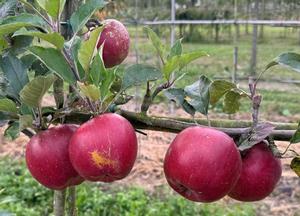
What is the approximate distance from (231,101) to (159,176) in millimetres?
3140

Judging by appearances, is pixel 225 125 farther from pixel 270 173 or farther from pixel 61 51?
pixel 61 51

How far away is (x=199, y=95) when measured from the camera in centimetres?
65

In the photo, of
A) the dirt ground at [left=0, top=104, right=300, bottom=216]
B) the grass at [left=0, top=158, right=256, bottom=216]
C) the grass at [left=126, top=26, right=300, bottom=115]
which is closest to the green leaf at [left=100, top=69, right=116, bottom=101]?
the dirt ground at [left=0, top=104, right=300, bottom=216]

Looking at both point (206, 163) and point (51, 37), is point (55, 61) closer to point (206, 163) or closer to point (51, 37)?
point (51, 37)

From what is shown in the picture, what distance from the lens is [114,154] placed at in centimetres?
55

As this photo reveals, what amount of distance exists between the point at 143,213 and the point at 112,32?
2.29m

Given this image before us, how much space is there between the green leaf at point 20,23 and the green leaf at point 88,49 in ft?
0.25

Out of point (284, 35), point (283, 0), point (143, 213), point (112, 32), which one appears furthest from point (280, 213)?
point (284, 35)

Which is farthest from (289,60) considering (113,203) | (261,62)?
(261,62)

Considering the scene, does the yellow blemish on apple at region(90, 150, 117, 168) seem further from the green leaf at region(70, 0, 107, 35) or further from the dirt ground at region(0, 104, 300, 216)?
the dirt ground at region(0, 104, 300, 216)

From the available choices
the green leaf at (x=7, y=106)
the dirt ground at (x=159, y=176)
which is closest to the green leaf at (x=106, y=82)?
the green leaf at (x=7, y=106)

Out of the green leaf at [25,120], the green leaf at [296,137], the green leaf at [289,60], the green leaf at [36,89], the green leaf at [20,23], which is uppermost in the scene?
the green leaf at [20,23]

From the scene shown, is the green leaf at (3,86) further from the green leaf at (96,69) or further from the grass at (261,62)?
the grass at (261,62)

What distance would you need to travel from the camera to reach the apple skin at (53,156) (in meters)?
0.61
